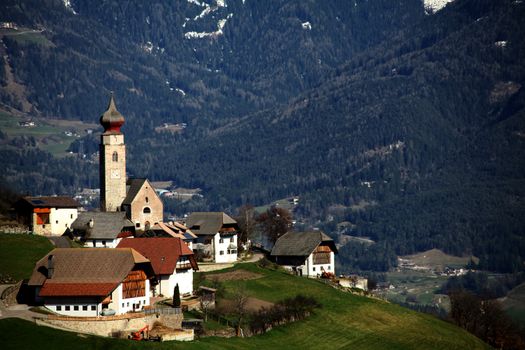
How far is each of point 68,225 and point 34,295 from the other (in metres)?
29.8

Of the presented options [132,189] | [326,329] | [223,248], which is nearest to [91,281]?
[326,329]

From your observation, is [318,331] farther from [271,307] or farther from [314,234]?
[314,234]

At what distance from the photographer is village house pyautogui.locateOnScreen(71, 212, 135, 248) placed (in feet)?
509

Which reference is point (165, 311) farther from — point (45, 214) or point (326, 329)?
point (45, 214)

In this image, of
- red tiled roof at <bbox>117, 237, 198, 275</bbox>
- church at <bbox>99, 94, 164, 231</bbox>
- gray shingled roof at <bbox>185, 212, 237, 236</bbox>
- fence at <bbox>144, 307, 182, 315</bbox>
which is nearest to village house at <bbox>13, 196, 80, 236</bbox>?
church at <bbox>99, 94, 164, 231</bbox>

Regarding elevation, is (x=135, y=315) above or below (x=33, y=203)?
below

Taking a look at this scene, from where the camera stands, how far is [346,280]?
171 metres

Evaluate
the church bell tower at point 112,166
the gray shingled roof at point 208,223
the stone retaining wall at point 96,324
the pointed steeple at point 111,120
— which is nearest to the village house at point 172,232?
the gray shingled roof at point 208,223

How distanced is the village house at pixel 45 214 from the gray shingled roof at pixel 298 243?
24.9m

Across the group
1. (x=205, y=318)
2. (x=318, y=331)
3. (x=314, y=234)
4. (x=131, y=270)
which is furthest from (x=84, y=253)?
(x=314, y=234)

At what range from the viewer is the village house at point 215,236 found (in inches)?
6540

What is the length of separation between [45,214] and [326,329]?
30.1m

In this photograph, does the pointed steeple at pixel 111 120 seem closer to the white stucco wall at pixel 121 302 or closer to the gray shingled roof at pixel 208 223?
the gray shingled roof at pixel 208 223

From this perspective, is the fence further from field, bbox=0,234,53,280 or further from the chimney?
field, bbox=0,234,53,280
